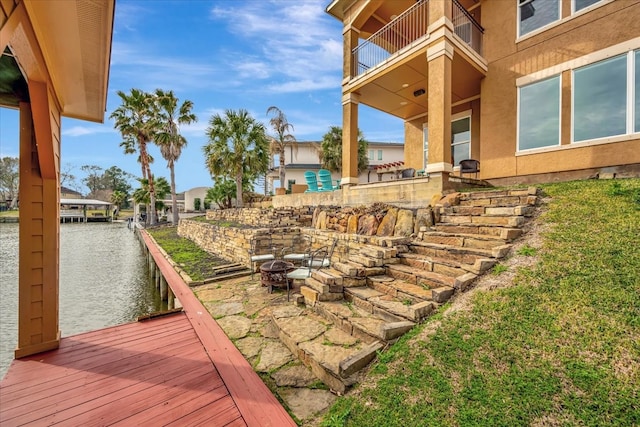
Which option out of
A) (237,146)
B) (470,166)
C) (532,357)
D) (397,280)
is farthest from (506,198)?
(237,146)

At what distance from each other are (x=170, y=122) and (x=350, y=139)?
64.5 feet

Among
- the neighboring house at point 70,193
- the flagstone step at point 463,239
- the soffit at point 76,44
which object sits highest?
the neighboring house at point 70,193

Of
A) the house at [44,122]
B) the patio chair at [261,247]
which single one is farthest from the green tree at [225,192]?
the house at [44,122]

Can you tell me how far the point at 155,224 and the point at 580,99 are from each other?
30.2 m

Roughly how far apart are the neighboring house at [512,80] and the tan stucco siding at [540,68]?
0.9 inches

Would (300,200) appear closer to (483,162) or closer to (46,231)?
(483,162)

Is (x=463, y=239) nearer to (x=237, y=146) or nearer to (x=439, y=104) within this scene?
(x=439, y=104)

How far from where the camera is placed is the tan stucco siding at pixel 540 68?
Answer: 6078 mm

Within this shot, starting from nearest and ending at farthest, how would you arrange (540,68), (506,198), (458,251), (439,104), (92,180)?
(458,251) → (506,198) → (439,104) → (540,68) → (92,180)

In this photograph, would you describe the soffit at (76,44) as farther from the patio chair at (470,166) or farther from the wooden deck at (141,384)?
the patio chair at (470,166)

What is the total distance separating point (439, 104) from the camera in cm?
675

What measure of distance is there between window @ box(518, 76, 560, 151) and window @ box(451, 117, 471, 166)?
6.61ft

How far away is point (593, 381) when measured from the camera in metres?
1.92

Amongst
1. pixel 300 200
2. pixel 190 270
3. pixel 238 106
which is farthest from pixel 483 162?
pixel 238 106
